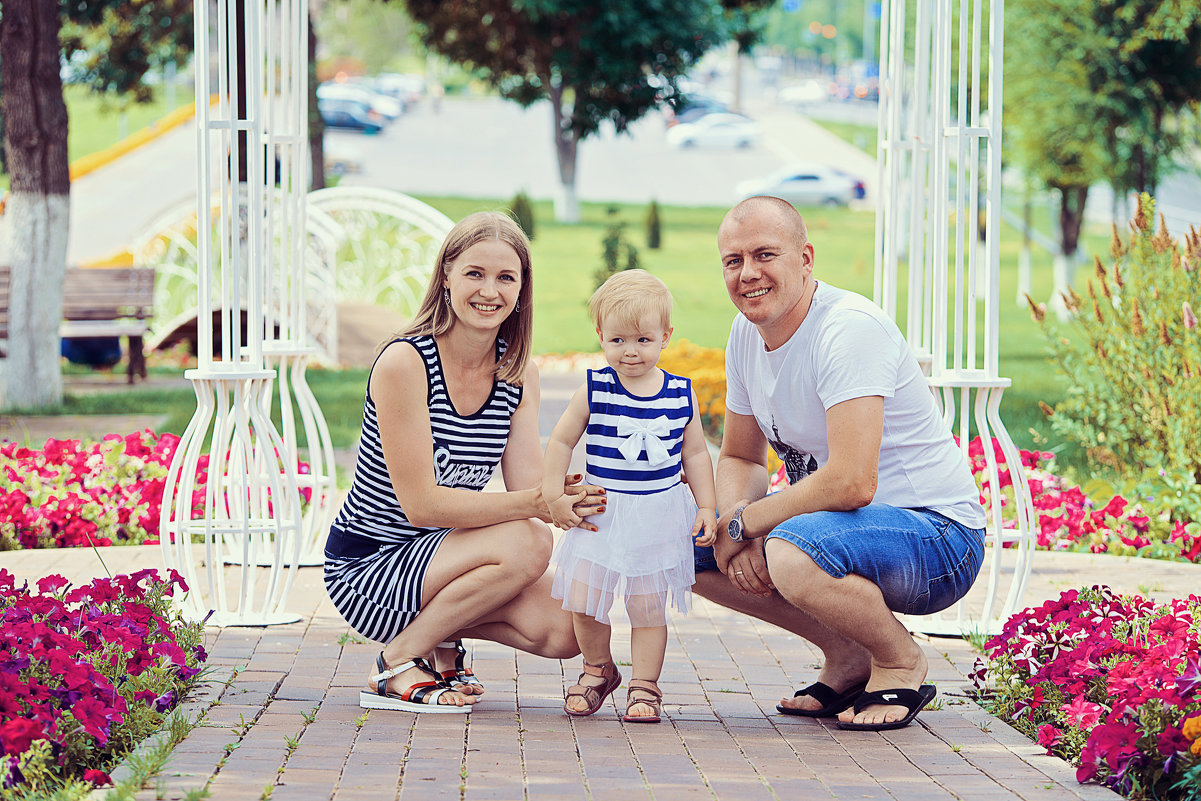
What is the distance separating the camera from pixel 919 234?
16.5ft

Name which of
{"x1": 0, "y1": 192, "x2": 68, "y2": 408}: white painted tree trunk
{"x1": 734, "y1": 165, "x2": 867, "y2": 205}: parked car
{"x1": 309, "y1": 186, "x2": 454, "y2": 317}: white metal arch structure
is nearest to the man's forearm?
{"x1": 0, "y1": 192, "x2": 68, "y2": 408}: white painted tree trunk

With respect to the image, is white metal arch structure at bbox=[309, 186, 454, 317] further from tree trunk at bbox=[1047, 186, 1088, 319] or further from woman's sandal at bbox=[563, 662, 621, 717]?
tree trunk at bbox=[1047, 186, 1088, 319]

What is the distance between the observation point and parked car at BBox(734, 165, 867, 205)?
38312 millimetres

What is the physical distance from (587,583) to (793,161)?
44287 mm

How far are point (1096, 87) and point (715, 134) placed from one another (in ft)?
102

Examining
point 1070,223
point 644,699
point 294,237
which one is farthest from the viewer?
point 1070,223

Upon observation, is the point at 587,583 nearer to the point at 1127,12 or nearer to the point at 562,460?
the point at 562,460

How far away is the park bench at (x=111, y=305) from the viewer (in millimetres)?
12797

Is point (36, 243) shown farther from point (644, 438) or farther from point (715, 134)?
point (715, 134)

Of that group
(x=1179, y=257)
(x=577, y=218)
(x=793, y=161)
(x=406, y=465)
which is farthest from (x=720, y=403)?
(x=793, y=161)

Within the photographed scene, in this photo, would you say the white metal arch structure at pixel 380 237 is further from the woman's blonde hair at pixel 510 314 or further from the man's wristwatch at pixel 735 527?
the man's wristwatch at pixel 735 527

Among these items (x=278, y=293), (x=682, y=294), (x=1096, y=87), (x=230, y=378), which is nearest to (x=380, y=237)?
(x=278, y=293)

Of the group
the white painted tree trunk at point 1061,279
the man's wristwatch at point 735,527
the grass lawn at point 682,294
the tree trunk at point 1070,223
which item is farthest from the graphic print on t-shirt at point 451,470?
the tree trunk at point 1070,223

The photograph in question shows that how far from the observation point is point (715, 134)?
162 feet
